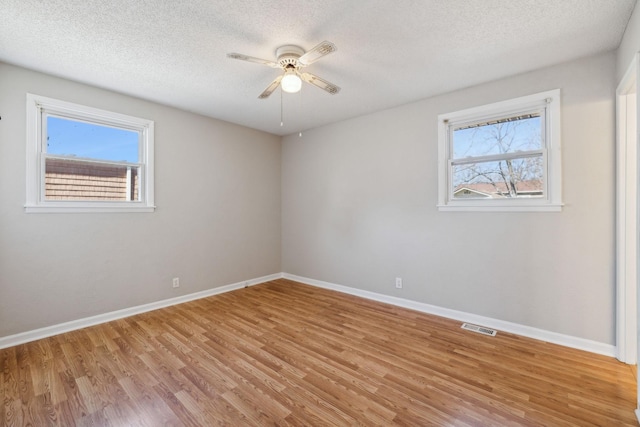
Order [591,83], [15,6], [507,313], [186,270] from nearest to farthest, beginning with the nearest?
[15,6], [591,83], [507,313], [186,270]

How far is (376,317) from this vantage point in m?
3.21

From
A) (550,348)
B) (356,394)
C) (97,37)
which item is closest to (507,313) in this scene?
(550,348)

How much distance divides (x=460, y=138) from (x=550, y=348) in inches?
89.0

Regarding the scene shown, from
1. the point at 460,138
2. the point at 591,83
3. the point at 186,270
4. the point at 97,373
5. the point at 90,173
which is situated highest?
the point at 591,83

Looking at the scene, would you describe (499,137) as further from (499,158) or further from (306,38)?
(306,38)

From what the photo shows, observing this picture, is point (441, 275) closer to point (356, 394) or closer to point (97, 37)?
point (356, 394)

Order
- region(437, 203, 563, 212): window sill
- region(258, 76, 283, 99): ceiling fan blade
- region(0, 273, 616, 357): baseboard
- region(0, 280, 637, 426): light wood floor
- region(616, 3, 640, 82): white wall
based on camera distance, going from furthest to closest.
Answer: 1. region(437, 203, 563, 212): window sill
2. region(0, 273, 616, 357): baseboard
3. region(258, 76, 283, 99): ceiling fan blade
4. region(616, 3, 640, 82): white wall
5. region(0, 280, 637, 426): light wood floor

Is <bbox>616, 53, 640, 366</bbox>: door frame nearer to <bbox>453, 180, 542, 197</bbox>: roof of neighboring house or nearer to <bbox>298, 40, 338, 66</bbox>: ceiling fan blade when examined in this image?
<bbox>453, 180, 542, 197</bbox>: roof of neighboring house

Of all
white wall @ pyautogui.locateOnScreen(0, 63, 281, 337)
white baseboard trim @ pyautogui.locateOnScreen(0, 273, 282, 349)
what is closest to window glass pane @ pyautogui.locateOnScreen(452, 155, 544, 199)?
white wall @ pyautogui.locateOnScreen(0, 63, 281, 337)

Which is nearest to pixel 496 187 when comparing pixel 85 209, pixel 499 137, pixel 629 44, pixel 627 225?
pixel 499 137

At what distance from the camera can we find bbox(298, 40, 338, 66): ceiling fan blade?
6.07 feet

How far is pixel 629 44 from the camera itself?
77.8 inches

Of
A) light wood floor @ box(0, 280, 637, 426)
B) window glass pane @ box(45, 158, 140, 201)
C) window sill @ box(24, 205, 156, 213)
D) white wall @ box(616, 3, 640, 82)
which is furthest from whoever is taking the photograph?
window glass pane @ box(45, 158, 140, 201)

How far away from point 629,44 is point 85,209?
5.02 metres
